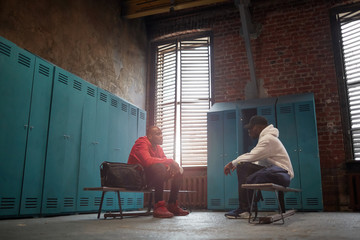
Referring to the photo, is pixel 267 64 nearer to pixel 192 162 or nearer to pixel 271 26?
pixel 271 26

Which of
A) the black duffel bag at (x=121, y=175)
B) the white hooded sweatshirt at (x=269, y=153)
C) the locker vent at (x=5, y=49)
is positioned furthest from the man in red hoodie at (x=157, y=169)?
the locker vent at (x=5, y=49)

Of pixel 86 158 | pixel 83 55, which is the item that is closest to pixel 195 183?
pixel 86 158

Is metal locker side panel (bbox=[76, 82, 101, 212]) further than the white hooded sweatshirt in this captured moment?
Yes

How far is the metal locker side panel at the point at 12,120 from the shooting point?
3.79 m

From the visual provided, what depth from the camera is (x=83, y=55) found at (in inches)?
235

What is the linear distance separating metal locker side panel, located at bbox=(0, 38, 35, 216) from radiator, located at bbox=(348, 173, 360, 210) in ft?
16.6

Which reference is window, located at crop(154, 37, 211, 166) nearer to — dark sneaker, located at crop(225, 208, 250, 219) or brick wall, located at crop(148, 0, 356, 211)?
brick wall, located at crop(148, 0, 356, 211)

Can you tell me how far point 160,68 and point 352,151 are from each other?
4305 millimetres

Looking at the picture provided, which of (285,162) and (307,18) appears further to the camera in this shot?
(307,18)

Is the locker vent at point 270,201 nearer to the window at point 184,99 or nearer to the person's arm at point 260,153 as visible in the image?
the window at point 184,99

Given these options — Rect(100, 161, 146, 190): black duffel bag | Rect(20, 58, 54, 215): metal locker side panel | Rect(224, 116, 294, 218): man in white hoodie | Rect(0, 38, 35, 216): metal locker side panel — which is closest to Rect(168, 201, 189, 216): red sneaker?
Rect(100, 161, 146, 190): black duffel bag

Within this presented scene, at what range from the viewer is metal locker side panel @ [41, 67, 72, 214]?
14.5 ft

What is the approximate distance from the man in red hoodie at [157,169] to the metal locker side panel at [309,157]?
2.36 metres

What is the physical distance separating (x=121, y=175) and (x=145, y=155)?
1.27ft
